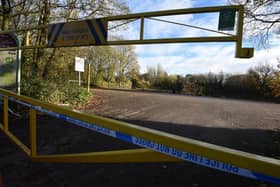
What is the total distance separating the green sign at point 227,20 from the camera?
222 centimetres

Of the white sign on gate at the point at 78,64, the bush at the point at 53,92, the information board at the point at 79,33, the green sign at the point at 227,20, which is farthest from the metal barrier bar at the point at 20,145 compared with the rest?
the white sign on gate at the point at 78,64

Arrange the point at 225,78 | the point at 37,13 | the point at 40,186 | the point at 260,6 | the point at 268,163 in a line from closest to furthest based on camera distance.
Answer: the point at 268,163, the point at 40,186, the point at 260,6, the point at 37,13, the point at 225,78

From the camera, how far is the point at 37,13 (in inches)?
299

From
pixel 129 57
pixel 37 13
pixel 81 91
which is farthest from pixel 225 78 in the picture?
pixel 37 13

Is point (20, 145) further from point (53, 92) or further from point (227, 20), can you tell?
point (53, 92)

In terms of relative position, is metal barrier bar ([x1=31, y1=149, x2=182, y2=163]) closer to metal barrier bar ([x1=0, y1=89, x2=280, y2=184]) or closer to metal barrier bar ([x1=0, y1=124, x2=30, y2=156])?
metal barrier bar ([x1=0, y1=89, x2=280, y2=184])

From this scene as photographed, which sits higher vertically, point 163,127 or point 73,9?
point 73,9

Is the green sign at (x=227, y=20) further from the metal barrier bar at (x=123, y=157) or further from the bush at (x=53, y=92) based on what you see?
the bush at (x=53, y=92)

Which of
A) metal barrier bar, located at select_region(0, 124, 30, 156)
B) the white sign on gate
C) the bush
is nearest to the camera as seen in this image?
metal barrier bar, located at select_region(0, 124, 30, 156)

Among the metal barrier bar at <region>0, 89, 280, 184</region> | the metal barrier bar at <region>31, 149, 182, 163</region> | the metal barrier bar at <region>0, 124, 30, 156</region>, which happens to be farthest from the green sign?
the metal barrier bar at <region>0, 124, 30, 156</region>

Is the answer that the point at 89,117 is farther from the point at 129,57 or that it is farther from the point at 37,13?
the point at 129,57

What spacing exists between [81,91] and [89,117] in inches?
304

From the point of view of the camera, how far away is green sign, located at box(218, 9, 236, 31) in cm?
222

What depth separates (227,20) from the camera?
88.3 inches
